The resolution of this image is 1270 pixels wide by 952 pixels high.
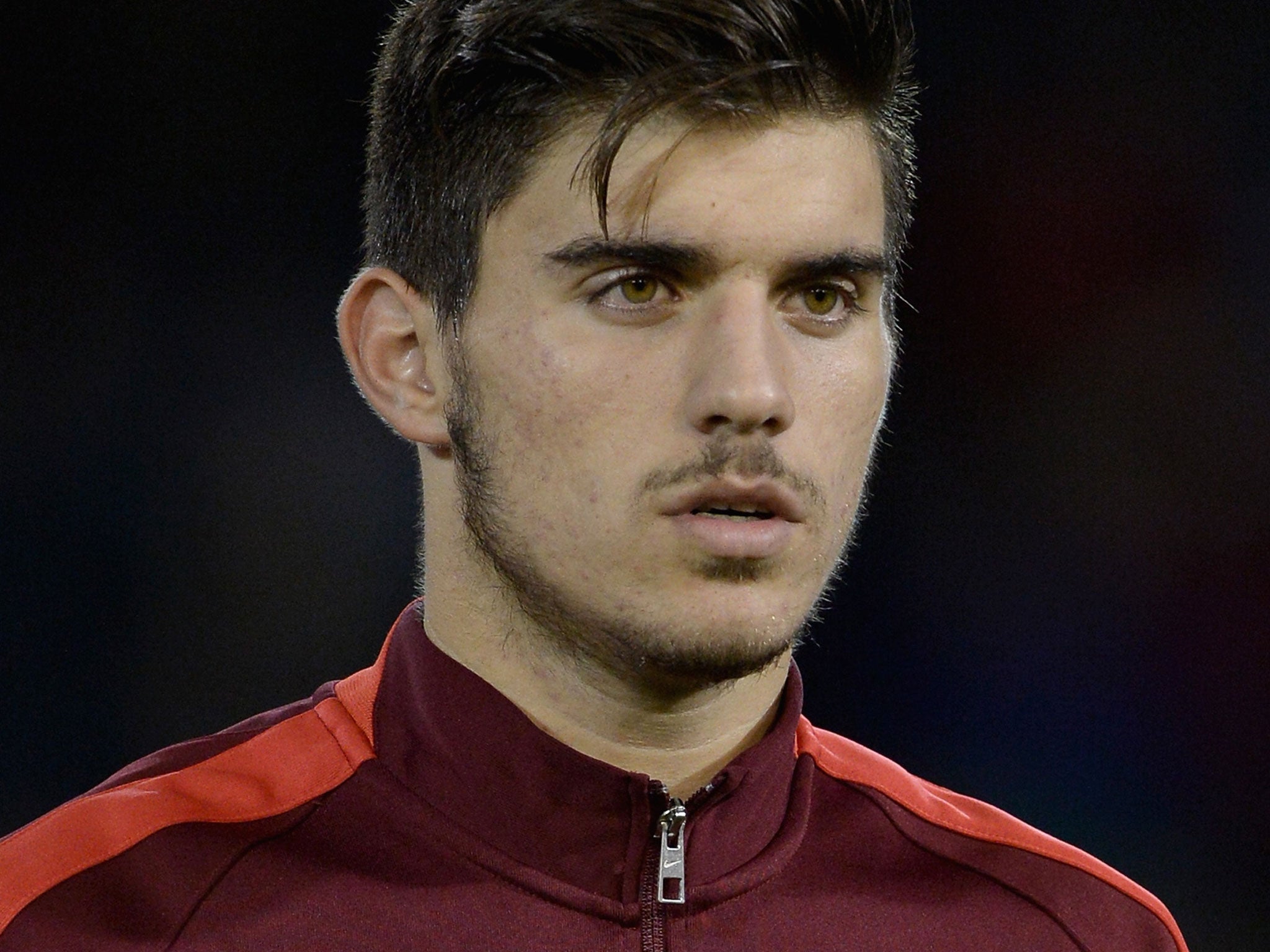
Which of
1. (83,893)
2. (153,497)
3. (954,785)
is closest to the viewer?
(83,893)

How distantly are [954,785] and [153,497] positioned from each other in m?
1.40

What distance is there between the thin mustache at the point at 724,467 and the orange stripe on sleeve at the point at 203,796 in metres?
0.39

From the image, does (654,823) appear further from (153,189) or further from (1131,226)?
(1131,226)

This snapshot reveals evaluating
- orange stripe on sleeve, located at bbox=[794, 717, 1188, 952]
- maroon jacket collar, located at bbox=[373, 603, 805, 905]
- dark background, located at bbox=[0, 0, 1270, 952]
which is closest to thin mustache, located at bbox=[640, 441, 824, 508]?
maroon jacket collar, located at bbox=[373, 603, 805, 905]

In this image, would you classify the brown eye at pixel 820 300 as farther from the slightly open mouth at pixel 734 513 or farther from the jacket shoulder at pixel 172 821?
the jacket shoulder at pixel 172 821

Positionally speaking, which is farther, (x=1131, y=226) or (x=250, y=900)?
(x=1131, y=226)

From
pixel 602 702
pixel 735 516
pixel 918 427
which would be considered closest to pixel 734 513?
pixel 735 516

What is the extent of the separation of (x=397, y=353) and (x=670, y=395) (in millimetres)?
326

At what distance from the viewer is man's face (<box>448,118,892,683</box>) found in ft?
4.37

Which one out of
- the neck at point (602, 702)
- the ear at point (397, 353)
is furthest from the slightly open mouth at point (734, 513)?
the ear at point (397, 353)

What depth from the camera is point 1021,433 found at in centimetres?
288

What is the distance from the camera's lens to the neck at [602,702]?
1.44 m

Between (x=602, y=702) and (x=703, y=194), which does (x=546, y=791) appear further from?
(x=703, y=194)

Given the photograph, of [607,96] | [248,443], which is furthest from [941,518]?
[607,96]
